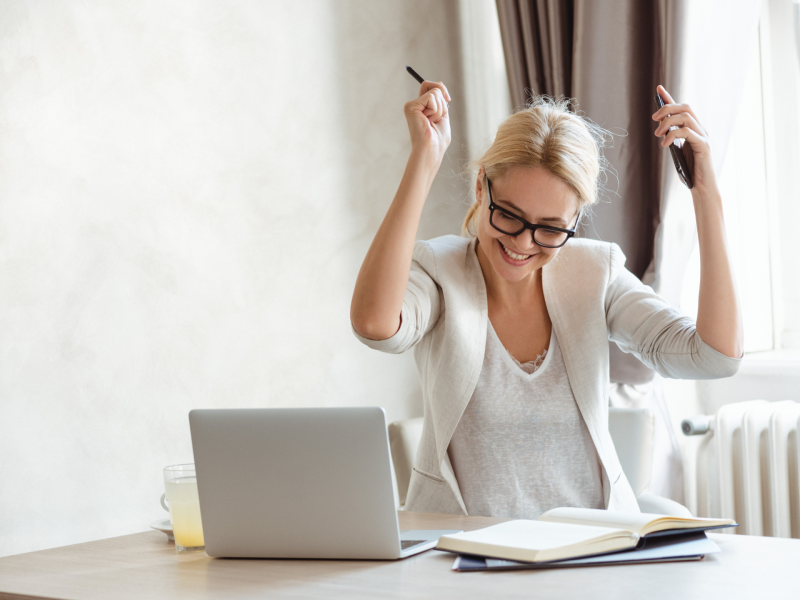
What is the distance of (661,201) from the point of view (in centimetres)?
218

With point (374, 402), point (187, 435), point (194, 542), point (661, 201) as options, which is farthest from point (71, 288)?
point (661, 201)

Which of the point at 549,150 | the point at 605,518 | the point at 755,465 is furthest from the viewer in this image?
the point at 755,465

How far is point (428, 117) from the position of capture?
139cm

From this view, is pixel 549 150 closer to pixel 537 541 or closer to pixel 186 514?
pixel 537 541

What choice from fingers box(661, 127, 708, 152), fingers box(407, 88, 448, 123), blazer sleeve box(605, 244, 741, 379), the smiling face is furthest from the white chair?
fingers box(407, 88, 448, 123)

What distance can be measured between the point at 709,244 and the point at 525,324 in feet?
1.24

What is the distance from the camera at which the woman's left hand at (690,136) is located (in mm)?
1359

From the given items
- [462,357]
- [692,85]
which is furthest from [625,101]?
[462,357]

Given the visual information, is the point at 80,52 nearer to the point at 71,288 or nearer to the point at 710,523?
the point at 71,288

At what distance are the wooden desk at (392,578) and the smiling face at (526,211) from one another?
2.01ft

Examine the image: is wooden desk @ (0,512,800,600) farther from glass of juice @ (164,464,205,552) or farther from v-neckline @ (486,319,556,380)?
v-neckline @ (486,319,556,380)

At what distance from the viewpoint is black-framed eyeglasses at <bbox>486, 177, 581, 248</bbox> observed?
1.42 meters

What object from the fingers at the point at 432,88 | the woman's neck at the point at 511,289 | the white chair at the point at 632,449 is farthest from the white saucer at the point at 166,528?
the fingers at the point at 432,88

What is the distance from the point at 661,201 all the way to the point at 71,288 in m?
1.55
